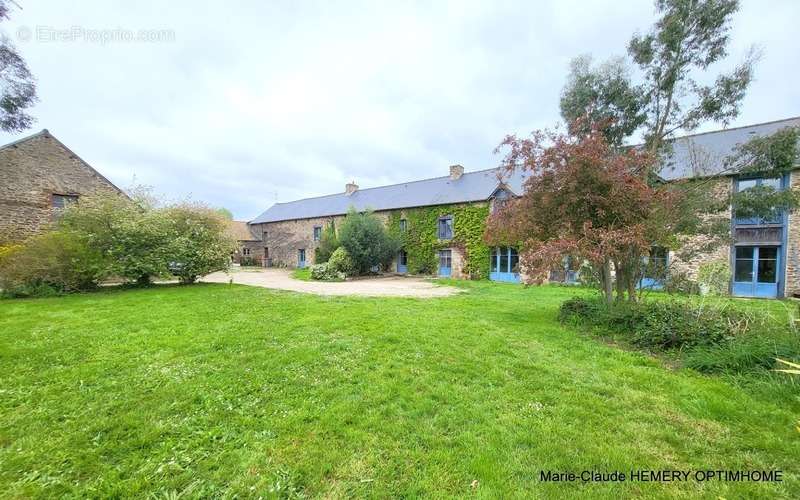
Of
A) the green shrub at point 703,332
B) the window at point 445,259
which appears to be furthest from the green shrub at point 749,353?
the window at point 445,259

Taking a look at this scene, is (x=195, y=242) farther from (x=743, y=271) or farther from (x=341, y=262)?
(x=743, y=271)

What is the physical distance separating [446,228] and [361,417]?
711 inches

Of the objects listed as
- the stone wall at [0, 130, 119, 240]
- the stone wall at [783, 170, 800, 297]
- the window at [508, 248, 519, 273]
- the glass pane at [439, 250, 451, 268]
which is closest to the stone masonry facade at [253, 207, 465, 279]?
the glass pane at [439, 250, 451, 268]

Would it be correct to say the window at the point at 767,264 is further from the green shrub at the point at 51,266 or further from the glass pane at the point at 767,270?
the green shrub at the point at 51,266

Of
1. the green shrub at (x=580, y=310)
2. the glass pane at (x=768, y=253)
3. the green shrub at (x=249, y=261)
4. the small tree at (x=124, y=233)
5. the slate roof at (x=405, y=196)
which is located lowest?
the green shrub at (x=249, y=261)

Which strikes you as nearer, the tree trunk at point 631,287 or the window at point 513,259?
the tree trunk at point 631,287

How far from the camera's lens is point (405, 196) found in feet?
78.6

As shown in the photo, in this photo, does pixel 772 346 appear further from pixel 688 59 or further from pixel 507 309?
pixel 688 59

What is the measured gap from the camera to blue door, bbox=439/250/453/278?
2005cm

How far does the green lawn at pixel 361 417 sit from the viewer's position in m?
2.08

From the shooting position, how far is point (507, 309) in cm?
835

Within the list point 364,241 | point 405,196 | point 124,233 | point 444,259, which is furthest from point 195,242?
point 405,196

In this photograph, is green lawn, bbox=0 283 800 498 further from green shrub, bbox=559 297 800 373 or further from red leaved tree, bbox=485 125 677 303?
red leaved tree, bbox=485 125 677 303

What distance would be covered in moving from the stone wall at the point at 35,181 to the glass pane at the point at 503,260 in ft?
69.2
